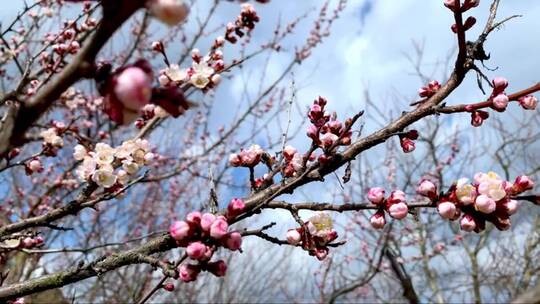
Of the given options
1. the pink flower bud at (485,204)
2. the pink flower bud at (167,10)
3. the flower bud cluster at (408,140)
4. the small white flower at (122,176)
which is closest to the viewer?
the pink flower bud at (167,10)

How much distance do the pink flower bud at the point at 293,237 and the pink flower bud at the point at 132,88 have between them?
3.24 feet

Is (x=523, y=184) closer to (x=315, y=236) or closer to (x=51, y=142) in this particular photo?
(x=315, y=236)

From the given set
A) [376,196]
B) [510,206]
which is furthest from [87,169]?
[510,206]

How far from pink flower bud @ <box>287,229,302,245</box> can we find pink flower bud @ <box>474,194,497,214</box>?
58 centimetres

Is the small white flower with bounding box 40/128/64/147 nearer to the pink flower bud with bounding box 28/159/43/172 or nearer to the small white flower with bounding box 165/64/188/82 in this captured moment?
the pink flower bud with bounding box 28/159/43/172

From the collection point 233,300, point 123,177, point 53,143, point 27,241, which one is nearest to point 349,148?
point 123,177

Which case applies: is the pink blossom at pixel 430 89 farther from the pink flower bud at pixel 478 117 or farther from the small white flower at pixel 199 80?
the small white flower at pixel 199 80

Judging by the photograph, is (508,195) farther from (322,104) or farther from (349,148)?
(322,104)

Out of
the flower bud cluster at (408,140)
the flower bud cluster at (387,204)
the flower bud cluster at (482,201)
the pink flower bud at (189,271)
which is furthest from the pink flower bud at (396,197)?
the pink flower bud at (189,271)

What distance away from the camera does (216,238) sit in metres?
1.26

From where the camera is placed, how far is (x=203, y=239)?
1301 mm

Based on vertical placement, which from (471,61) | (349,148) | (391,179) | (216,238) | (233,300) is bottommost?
(216,238)

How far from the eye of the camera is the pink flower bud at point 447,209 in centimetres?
146

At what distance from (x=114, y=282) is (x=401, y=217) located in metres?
8.29
